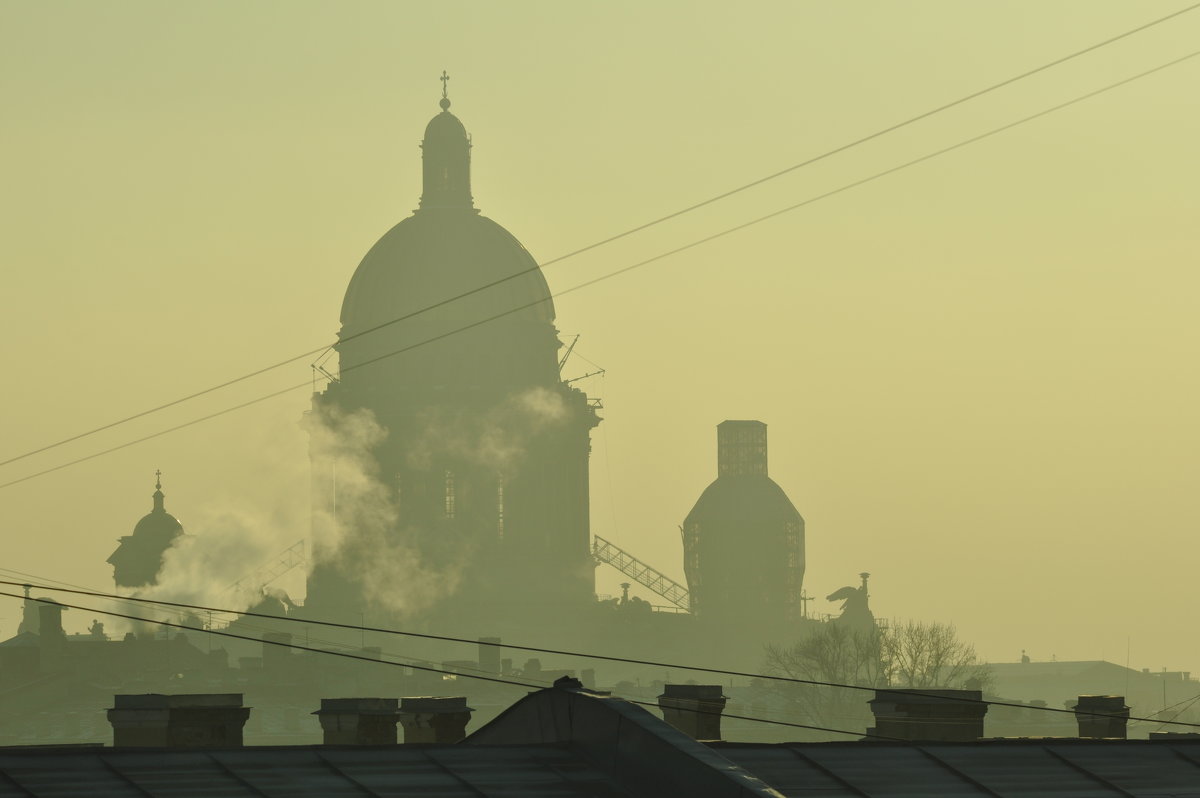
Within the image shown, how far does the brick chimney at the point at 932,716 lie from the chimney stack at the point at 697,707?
2.03 meters

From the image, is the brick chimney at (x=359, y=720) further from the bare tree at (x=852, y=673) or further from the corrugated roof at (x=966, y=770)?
the bare tree at (x=852, y=673)

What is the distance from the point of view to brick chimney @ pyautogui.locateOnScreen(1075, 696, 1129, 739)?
40.0 m

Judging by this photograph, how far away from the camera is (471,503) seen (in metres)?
187

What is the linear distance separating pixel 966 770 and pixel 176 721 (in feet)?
37.3

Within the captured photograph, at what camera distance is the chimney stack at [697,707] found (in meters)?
36.8

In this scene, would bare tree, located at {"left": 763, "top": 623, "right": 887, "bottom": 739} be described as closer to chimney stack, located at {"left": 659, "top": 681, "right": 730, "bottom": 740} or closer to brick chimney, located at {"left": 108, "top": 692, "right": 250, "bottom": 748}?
chimney stack, located at {"left": 659, "top": 681, "right": 730, "bottom": 740}

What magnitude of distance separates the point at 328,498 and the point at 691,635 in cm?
2605

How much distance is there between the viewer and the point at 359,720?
36656mm

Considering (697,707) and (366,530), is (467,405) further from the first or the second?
(697,707)

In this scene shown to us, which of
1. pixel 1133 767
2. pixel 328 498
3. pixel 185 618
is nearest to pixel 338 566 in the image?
pixel 328 498

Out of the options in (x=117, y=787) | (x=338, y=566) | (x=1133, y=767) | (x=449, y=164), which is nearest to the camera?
(x=117, y=787)

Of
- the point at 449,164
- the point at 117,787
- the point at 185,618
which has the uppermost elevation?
the point at 449,164

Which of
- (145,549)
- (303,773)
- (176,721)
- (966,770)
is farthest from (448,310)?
(303,773)

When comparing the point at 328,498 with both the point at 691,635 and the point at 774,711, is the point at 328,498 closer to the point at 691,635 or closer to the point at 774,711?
the point at 691,635
